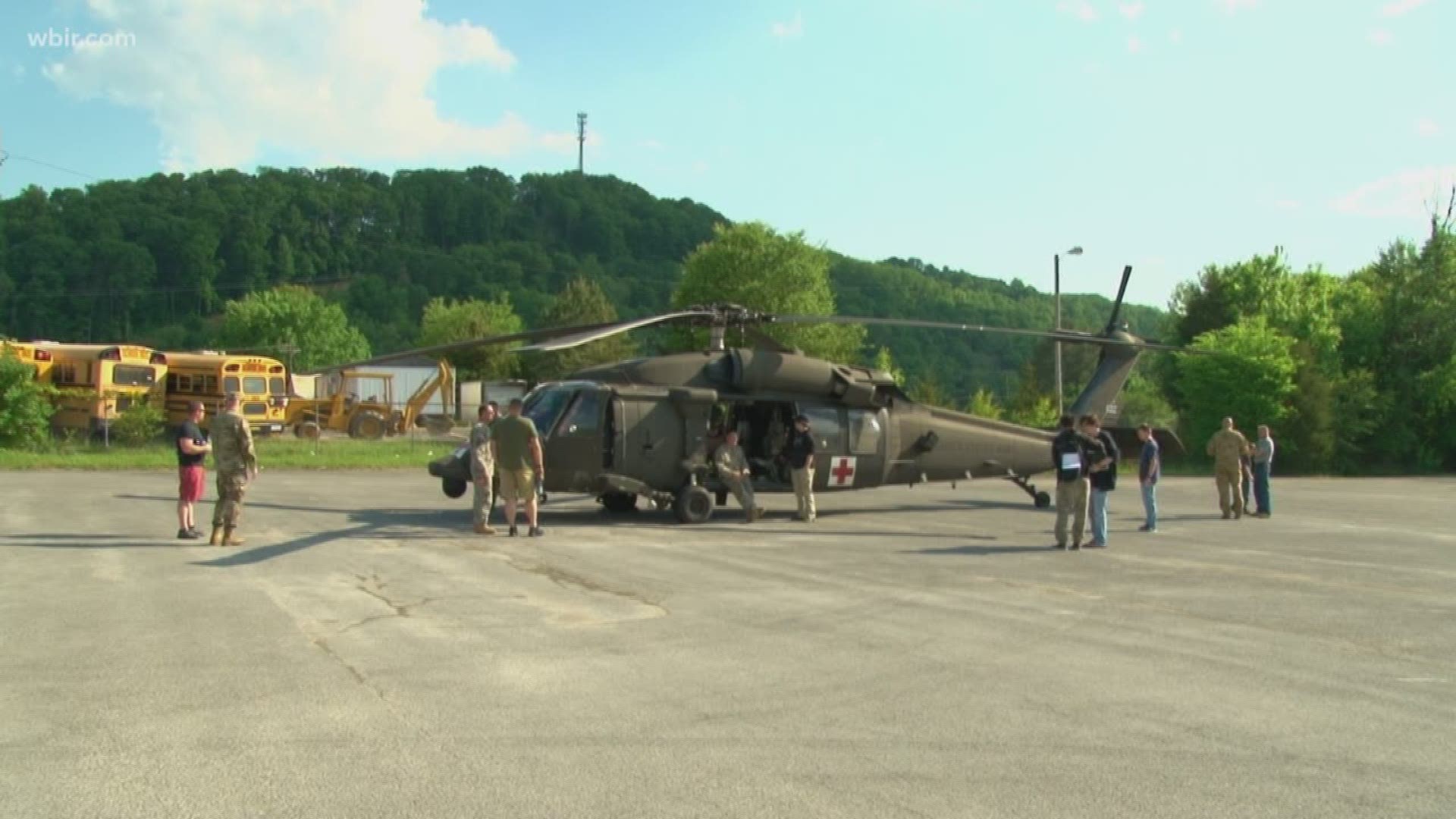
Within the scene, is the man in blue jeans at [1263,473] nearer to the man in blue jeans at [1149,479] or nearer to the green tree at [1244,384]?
the man in blue jeans at [1149,479]

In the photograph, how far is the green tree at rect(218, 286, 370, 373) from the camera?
77188 mm

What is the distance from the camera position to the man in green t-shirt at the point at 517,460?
14.3 m

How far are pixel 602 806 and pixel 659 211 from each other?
141957 millimetres

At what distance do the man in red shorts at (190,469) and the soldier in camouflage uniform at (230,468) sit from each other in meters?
0.57

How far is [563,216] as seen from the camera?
14388 cm

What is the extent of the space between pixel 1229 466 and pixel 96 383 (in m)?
34.7

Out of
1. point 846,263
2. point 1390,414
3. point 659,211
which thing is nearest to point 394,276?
point 659,211

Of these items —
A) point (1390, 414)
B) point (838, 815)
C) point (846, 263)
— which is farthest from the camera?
point (846, 263)

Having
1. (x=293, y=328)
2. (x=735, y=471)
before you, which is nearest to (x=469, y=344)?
(x=735, y=471)

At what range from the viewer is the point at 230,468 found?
12578 millimetres

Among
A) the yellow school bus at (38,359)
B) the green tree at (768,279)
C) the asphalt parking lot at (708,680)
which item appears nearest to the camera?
the asphalt parking lot at (708,680)

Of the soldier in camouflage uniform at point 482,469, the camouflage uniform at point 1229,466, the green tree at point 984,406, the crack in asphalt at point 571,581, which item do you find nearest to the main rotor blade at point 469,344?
the soldier in camouflage uniform at point 482,469

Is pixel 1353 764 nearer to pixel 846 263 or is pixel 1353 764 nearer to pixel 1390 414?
pixel 1390 414

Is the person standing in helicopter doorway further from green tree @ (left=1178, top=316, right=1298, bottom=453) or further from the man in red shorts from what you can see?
green tree @ (left=1178, top=316, right=1298, bottom=453)
